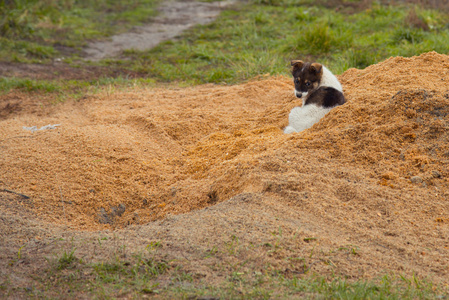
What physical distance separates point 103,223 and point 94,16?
1098 cm

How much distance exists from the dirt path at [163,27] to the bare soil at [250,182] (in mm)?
4725

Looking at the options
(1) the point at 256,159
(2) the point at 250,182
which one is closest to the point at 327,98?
(1) the point at 256,159

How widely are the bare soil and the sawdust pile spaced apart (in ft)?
0.05

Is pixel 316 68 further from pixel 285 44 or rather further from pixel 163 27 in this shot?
pixel 163 27

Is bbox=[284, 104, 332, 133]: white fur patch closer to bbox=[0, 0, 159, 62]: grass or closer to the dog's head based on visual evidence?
the dog's head

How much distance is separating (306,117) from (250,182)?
147cm

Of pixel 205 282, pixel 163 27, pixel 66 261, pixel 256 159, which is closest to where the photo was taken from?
pixel 205 282

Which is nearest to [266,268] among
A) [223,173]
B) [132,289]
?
[132,289]

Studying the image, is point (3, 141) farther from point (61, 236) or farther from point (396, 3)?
point (396, 3)

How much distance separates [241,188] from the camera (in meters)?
3.94

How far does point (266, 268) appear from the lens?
9.39 ft

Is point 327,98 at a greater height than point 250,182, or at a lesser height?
greater

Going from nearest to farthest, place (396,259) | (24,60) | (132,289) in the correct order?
(132,289) < (396,259) < (24,60)

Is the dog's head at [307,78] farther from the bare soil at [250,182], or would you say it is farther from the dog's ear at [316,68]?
the bare soil at [250,182]
